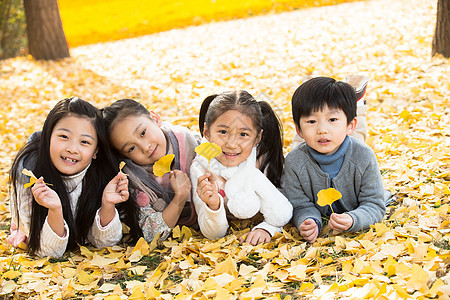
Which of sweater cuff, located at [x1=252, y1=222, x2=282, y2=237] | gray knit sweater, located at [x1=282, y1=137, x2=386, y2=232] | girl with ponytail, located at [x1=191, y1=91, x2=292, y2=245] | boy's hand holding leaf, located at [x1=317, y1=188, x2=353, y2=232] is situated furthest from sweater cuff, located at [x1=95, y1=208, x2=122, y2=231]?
boy's hand holding leaf, located at [x1=317, y1=188, x2=353, y2=232]

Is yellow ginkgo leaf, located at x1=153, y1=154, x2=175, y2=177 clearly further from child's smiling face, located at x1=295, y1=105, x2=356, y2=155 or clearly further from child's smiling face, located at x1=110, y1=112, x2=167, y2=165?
child's smiling face, located at x1=295, y1=105, x2=356, y2=155

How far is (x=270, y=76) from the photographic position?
6.51 metres

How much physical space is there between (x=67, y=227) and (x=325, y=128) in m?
1.47

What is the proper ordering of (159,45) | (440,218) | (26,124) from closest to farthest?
1. (440,218)
2. (26,124)
3. (159,45)

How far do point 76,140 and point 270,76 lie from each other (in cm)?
418

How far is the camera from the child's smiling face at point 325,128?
260cm

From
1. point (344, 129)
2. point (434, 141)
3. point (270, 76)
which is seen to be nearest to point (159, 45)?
point (270, 76)

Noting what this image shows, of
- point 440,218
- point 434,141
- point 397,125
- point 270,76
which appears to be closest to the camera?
point 440,218

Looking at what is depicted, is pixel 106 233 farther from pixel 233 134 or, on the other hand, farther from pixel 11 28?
pixel 11 28

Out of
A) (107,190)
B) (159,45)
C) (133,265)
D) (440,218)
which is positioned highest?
(159,45)

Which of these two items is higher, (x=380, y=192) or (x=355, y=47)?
(x=355, y=47)

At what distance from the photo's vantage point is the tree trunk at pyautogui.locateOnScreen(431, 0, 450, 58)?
5.71 meters

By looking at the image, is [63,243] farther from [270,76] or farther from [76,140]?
[270,76]

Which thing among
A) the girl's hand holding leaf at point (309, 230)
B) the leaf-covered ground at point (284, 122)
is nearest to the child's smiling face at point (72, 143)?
the leaf-covered ground at point (284, 122)
